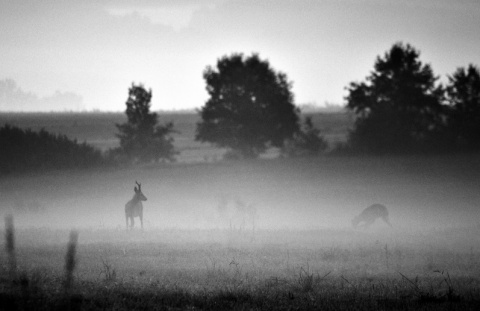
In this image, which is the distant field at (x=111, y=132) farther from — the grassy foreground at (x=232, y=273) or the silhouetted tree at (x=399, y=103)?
the grassy foreground at (x=232, y=273)

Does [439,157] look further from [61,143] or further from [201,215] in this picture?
[61,143]

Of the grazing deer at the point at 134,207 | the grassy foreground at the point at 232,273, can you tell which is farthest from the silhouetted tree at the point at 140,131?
the grassy foreground at the point at 232,273

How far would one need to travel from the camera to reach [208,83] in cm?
6141

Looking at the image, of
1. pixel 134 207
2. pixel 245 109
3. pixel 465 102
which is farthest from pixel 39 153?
pixel 465 102

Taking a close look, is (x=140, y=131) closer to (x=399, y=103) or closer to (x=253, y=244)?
(x=399, y=103)

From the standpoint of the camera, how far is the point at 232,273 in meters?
14.8

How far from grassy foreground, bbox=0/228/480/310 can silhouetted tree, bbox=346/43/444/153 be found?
114 ft

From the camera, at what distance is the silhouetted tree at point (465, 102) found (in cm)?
5747

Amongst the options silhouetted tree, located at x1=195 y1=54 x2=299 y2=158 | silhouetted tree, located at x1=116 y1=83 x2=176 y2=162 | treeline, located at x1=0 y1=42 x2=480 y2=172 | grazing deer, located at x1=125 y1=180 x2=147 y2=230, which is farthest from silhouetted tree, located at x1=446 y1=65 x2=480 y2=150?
grazing deer, located at x1=125 y1=180 x2=147 y2=230

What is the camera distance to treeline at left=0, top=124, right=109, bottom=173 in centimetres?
5962

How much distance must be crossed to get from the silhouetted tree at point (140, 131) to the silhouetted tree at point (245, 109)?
5.74m

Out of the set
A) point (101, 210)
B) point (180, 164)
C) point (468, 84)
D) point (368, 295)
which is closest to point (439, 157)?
point (468, 84)

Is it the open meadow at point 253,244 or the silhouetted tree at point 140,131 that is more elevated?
the silhouetted tree at point 140,131

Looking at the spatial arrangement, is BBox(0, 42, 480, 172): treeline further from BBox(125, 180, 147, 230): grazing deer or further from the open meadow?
BBox(125, 180, 147, 230): grazing deer
